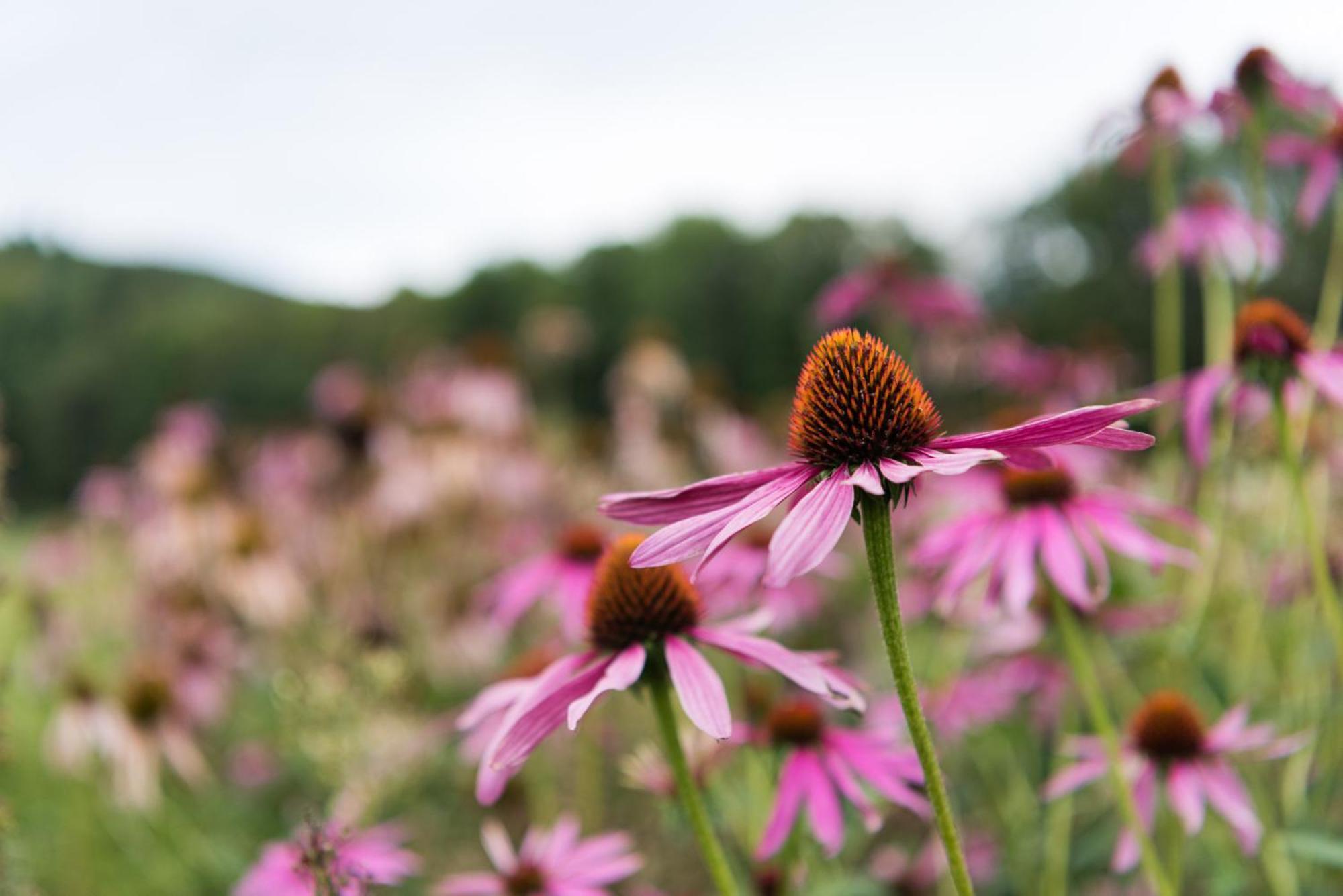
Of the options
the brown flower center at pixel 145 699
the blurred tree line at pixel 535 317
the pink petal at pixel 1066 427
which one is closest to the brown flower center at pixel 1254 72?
the blurred tree line at pixel 535 317

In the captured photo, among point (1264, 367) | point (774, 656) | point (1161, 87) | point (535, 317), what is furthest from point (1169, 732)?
point (535, 317)

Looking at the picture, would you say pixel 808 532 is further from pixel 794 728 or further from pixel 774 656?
pixel 794 728

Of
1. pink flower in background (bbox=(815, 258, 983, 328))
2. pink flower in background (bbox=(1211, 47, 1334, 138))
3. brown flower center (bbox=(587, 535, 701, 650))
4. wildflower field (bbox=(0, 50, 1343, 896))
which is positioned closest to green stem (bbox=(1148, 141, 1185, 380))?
wildflower field (bbox=(0, 50, 1343, 896))

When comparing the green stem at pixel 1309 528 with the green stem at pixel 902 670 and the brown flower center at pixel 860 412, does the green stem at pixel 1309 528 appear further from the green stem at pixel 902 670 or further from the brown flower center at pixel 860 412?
the green stem at pixel 902 670

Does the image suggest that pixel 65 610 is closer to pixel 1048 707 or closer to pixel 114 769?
pixel 114 769

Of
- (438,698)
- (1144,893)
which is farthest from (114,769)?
(1144,893)

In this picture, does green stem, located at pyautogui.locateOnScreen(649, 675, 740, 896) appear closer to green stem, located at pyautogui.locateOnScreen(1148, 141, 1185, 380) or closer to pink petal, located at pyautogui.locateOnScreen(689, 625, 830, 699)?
pink petal, located at pyautogui.locateOnScreen(689, 625, 830, 699)
